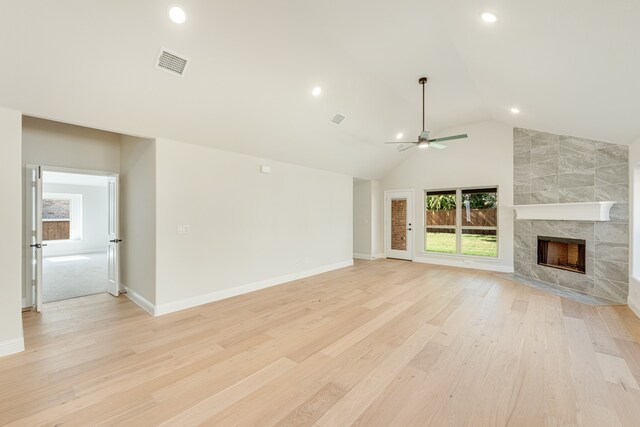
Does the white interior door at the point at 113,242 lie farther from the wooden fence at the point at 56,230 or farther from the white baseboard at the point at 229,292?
the wooden fence at the point at 56,230

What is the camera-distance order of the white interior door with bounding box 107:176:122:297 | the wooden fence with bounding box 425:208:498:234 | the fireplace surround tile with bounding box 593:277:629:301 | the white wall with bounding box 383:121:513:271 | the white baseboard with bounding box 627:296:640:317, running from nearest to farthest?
1. the white baseboard with bounding box 627:296:640:317
2. the fireplace surround tile with bounding box 593:277:629:301
3. the white interior door with bounding box 107:176:122:297
4. the white wall with bounding box 383:121:513:271
5. the wooden fence with bounding box 425:208:498:234

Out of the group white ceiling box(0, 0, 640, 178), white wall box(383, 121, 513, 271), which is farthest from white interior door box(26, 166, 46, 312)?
white wall box(383, 121, 513, 271)

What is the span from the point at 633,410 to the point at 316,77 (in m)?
4.31

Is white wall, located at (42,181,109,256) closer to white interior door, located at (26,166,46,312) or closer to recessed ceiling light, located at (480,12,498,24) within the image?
white interior door, located at (26,166,46,312)

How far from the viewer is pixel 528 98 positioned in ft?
13.4

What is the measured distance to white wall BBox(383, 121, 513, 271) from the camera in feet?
21.1

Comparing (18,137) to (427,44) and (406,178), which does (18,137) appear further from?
(406,178)

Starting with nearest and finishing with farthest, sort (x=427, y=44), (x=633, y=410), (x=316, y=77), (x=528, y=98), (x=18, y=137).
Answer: (x=633, y=410), (x=18, y=137), (x=427, y=44), (x=316, y=77), (x=528, y=98)

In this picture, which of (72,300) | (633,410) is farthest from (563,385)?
(72,300)

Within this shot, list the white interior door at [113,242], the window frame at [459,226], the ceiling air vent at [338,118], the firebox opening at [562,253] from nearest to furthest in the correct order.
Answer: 1. the white interior door at [113,242]
2. the ceiling air vent at [338,118]
3. the firebox opening at [562,253]
4. the window frame at [459,226]

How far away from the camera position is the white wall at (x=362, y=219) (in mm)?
8305

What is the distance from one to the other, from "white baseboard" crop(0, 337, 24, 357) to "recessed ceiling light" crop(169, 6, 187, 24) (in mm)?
3473

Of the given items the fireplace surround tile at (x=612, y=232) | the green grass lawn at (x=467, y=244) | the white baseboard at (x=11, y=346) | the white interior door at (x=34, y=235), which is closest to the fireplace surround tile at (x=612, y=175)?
the fireplace surround tile at (x=612, y=232)

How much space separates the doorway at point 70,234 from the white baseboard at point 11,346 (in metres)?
1.51
